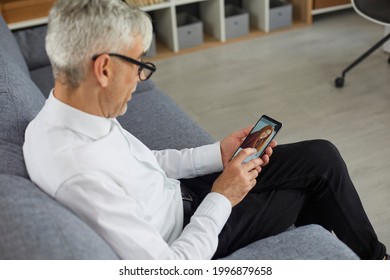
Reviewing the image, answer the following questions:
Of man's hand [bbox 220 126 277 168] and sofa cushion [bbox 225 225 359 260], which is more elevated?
man's hand [bbox 220 126 277 168]

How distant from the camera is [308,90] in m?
2.91

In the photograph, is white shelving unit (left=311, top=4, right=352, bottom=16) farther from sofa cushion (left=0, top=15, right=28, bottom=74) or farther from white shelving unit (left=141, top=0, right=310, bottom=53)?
sofa cushion (left=0, top=15, right=28, bottom=74)

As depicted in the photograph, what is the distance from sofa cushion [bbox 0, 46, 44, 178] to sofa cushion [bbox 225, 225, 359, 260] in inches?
21.8

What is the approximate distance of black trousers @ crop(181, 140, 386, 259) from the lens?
1.44 meters

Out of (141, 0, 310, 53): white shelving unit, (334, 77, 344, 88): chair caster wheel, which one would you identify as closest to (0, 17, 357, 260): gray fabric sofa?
(334, 77, 344, 88): chair caster wheel

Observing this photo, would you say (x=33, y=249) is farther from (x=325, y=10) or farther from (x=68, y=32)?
(x=325, y=10)

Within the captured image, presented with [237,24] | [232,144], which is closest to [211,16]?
[237,24]

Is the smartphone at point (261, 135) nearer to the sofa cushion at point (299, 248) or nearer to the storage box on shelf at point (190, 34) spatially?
the sofa cushion at point (299, 248)

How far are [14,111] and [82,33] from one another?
18.6 inches

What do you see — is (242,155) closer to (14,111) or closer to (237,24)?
(14,111)

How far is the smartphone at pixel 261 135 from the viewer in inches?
57.5

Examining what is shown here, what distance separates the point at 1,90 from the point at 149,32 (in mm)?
573

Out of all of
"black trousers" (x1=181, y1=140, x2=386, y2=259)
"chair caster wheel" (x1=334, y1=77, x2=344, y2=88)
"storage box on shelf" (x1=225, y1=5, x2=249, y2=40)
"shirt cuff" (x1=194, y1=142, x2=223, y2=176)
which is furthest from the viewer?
"storage box on shelf" (x1=225, y1=5, x2=249, y2=40)
